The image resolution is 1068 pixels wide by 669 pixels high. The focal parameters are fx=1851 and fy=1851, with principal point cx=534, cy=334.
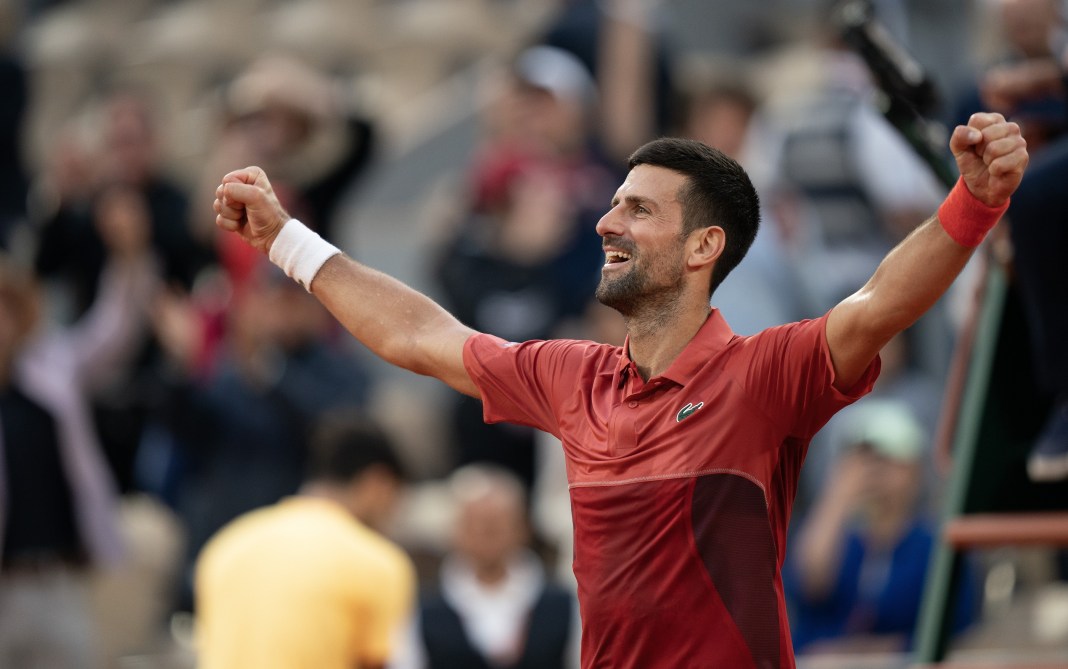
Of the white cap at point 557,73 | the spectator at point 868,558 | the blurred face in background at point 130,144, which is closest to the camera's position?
the spectator at point 868,558

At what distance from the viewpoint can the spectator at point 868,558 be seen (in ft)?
25.0

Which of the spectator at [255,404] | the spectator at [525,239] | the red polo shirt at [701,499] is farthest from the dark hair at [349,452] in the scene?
the red polo shirt at [701,499]

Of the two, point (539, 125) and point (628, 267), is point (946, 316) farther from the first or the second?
point (628, 267)

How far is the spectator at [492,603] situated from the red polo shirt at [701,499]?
13.5 ft

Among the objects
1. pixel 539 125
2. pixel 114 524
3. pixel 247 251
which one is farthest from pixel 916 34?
pixel 114 524

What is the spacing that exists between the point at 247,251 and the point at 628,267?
575 centimetres

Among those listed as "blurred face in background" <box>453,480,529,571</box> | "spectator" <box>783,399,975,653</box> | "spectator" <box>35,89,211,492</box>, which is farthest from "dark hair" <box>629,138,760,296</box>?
"spectator" <box>35,89,211,492</box>

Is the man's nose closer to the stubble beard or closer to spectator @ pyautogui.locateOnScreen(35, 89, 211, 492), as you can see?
the stubble beard

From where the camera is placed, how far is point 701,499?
12.1 ft

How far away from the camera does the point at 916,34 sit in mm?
10844

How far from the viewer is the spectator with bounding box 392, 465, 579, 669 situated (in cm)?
794

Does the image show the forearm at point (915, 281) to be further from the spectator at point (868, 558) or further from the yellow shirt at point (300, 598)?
the spectator at point (868, 558)

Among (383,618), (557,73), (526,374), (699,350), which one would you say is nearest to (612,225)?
(699,350)

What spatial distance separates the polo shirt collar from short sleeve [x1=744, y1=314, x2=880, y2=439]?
0.32ft
